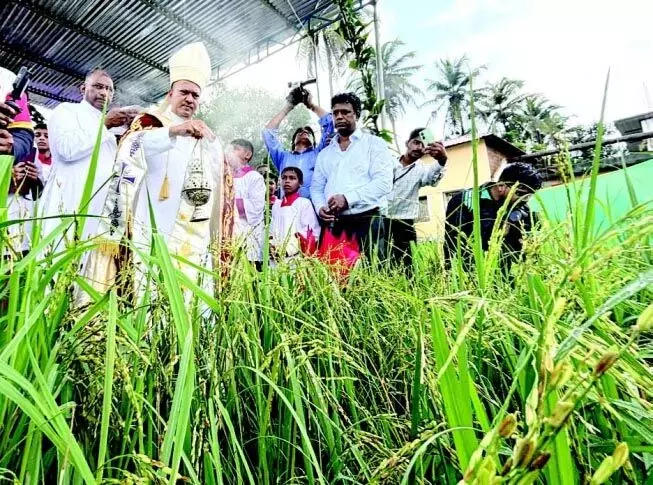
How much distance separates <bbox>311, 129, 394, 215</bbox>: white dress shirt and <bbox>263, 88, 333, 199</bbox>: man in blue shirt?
1.51 feet

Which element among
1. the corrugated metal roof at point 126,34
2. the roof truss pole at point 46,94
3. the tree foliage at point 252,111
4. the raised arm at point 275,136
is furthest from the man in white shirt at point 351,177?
the tree foliage at point 252,111

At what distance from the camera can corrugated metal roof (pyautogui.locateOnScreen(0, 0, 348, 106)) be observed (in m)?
5.05

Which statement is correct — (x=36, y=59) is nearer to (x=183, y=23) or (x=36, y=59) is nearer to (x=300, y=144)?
(x=183, y=23)

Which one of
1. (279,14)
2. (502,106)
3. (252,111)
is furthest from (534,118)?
(279,14)

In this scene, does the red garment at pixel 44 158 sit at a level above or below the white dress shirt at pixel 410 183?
above

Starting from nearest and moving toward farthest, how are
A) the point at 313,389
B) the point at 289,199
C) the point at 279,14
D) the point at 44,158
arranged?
the point at 313,389, the point at 44,158, the point at 289,199, the point at 279,14

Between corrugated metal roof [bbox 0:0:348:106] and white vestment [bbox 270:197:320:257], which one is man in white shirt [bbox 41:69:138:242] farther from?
corrugated metal roof [bbox 0:0:348:106]

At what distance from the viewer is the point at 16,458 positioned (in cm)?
45

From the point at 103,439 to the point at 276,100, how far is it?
24521mm

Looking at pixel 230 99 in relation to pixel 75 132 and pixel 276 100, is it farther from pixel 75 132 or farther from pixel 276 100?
pixel 75 132

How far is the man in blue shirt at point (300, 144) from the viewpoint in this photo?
3.66 meters

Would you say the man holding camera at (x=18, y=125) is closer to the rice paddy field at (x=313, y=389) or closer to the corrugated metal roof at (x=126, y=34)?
the rice paddy field at (x=313, y=389)

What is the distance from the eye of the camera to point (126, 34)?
5.52 metres

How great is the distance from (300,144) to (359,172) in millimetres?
1265
